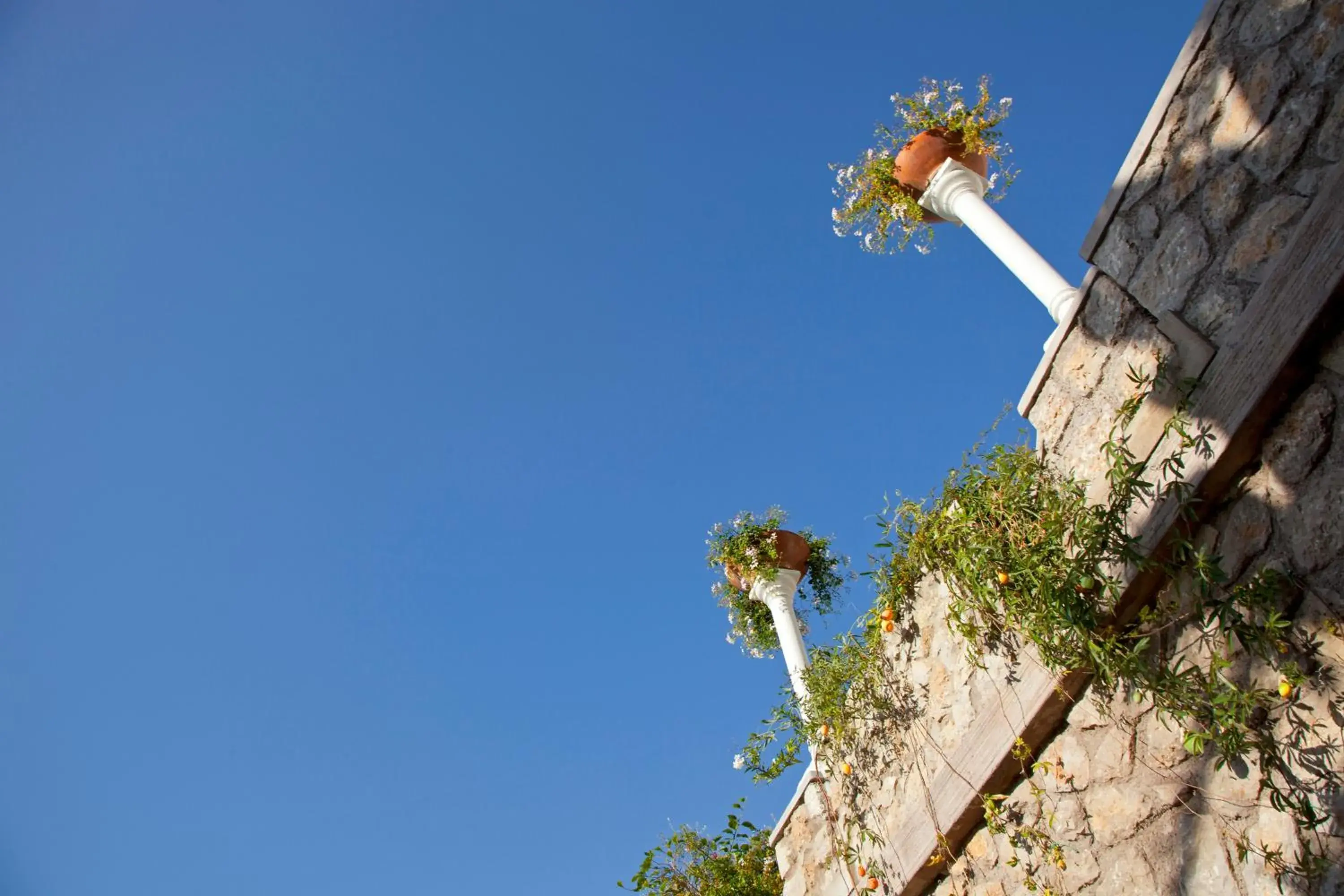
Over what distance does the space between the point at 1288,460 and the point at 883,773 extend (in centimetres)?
231

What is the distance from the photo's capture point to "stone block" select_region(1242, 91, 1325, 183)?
257 cm

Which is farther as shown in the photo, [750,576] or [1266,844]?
[750,576]

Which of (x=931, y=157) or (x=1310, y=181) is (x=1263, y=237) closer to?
(x=1310, y=181)

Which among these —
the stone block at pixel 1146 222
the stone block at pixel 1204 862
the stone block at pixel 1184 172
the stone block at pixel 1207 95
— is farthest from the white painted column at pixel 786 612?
the stone block at pixel 1207 95

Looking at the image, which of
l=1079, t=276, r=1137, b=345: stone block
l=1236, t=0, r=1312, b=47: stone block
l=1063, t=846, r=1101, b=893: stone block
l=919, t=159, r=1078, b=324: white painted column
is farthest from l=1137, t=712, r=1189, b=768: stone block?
l=919, t=159, r=1078, b=324: white painted column

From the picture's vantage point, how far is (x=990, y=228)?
5.71m

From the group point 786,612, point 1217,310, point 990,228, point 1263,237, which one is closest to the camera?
point 1263,237

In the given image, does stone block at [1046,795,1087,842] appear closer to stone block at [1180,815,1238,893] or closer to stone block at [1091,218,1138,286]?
stone block at [1180,815,1238,893]

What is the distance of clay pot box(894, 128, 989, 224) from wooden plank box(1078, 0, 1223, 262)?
10.5ft

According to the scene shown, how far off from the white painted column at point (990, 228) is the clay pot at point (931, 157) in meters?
0.05

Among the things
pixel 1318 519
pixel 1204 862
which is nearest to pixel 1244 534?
pixel 1318 519

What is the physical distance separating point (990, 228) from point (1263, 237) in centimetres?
321

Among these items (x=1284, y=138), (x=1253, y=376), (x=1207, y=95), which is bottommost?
(x=1253, y=376)

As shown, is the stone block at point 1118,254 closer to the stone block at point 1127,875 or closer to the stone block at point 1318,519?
the stone block at point 1318,519
